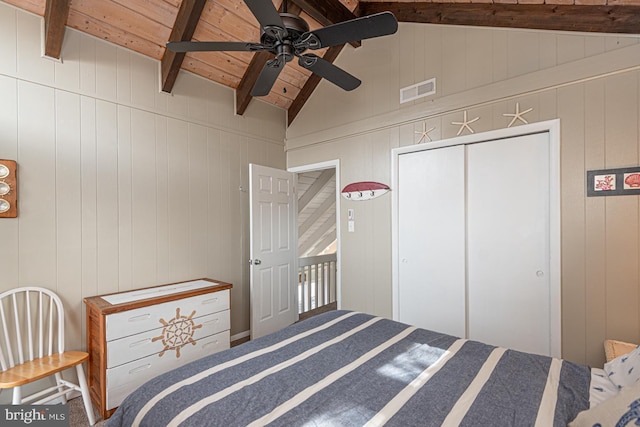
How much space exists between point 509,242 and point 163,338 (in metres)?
2.91

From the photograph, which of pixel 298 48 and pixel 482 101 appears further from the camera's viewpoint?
pixel 482 101

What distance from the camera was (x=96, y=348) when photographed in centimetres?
232

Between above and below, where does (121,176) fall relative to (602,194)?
above

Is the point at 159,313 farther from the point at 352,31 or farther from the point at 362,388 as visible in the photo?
the point at 352,31

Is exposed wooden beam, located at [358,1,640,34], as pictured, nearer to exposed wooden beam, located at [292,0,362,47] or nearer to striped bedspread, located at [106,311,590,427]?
exposed wooden beam, located at [292,0,362,47]

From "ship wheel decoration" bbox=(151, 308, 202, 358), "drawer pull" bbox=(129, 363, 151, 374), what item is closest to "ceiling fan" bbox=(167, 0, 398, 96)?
"ship wheel decoration" bbox=(151, 308, 202, 358)

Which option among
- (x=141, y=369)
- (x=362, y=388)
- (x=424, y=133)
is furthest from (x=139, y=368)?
(x=424, y=133)

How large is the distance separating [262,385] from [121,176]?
2342 mm

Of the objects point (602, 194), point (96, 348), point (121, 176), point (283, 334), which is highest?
point (121, 176)

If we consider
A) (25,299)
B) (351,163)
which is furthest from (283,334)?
(351,163)

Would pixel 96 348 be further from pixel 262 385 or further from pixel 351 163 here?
pixel 351 163

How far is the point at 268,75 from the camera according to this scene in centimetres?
209

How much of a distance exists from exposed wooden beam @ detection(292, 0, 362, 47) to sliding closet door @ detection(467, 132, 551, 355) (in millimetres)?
1600

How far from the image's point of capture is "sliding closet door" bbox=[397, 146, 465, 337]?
280cm
